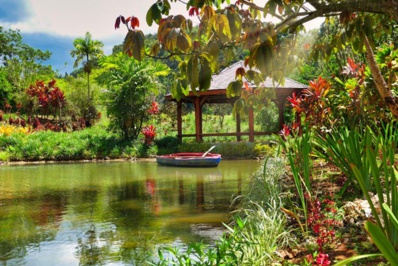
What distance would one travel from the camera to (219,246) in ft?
10.4

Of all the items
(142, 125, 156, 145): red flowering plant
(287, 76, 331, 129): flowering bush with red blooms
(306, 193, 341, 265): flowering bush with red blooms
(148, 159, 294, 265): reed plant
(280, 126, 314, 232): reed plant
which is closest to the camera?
(148, 159, 294, 265): reed plant

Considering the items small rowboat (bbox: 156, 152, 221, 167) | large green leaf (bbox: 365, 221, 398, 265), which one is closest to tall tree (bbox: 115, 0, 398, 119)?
large green leaf (bbox: 365, 221, 398, 265)

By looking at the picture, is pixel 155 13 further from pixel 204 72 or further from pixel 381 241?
pixel 381 241

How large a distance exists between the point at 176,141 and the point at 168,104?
21.0 ft

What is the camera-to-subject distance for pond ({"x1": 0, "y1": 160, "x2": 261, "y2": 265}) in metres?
4.94

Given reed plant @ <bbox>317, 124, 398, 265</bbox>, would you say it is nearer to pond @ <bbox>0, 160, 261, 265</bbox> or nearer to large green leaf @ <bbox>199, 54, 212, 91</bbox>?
large green leaf @ <bbox>199, 54, 212, 91</bbox>

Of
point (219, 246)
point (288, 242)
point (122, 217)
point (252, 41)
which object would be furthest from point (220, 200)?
point (252, 41)

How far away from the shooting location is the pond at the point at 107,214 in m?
4.94

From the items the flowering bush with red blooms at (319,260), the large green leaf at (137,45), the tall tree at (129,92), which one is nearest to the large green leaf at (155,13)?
the large green leaf at (137,45)

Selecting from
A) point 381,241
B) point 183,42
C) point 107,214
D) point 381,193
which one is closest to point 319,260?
point 381,193

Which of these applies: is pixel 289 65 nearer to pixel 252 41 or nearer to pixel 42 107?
pixel 252 41

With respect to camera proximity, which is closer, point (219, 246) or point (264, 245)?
point (219, 246)

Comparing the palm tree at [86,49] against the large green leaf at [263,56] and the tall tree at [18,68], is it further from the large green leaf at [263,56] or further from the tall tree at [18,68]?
the large green leaf at [263,56]

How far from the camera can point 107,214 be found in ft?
22.9
